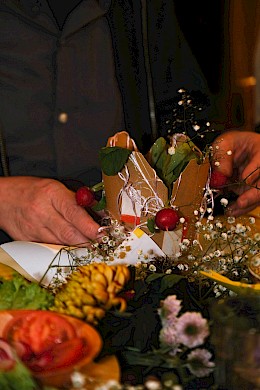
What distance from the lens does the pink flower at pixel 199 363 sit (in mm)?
580

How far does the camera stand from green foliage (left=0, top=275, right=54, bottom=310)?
26.1 inches

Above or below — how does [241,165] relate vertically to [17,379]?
below

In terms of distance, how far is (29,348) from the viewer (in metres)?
0.57

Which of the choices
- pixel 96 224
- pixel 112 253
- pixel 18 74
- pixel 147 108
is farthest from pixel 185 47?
pixel 112 253

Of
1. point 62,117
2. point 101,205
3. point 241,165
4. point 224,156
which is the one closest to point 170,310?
point 101,205

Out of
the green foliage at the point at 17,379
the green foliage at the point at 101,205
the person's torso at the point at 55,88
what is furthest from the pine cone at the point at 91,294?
the person's torso at the point at 55,88

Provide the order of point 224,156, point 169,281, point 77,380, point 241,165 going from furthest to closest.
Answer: point 241,165 < point 224,156 < point 169,281 < point 77,380

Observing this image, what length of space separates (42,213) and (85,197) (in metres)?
0.14

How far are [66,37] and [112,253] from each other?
2.23 ft

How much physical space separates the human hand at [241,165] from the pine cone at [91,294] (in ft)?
1.52

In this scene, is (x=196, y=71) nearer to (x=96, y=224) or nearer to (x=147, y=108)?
(x=147, y=108)

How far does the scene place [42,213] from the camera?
1.21 metres

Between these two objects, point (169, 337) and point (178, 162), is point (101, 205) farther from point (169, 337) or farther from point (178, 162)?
point (169, 337)

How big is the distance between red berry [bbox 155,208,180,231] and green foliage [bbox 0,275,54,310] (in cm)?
28
